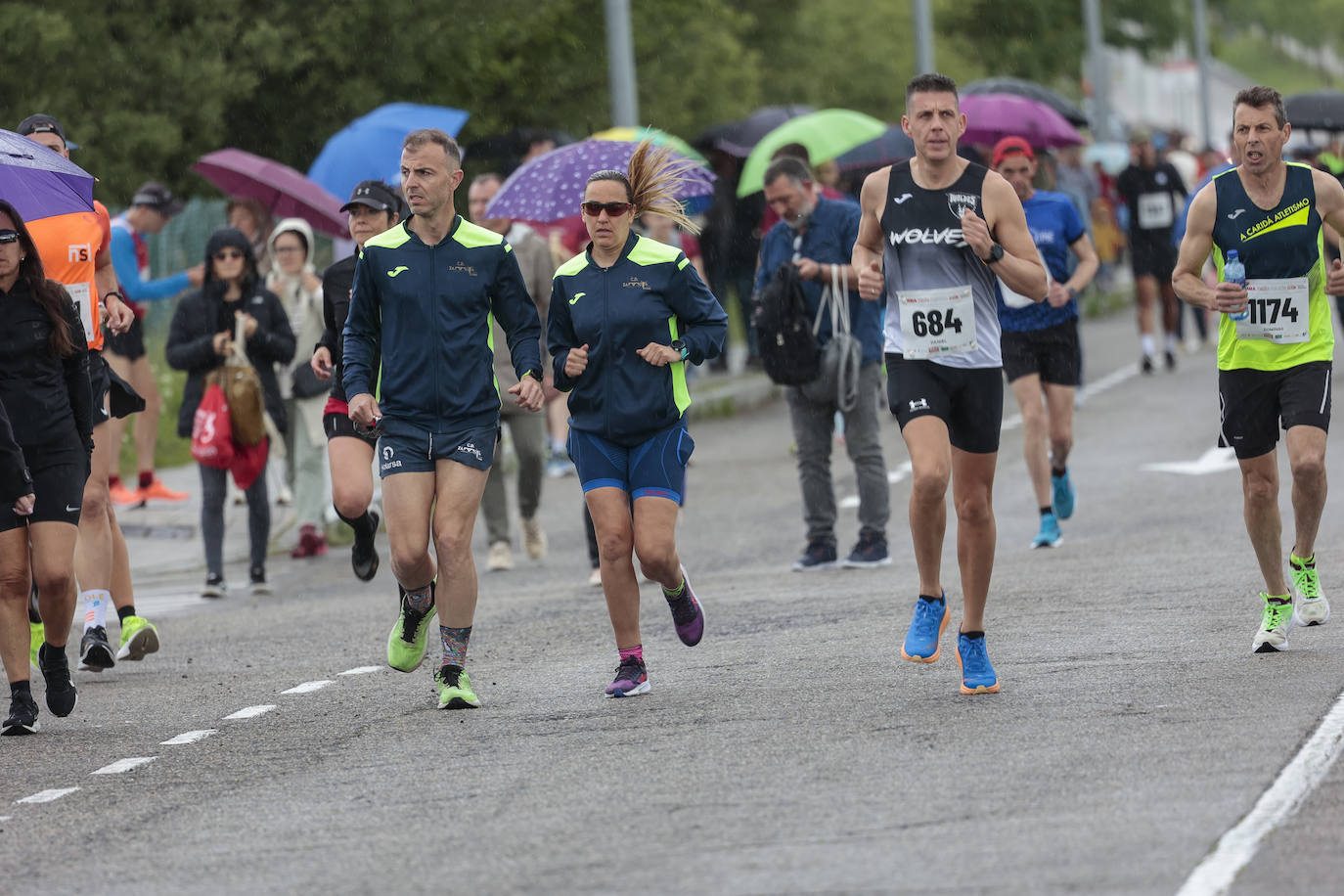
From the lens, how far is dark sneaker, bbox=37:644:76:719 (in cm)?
866

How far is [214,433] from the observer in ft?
41.8

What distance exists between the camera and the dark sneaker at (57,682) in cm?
866

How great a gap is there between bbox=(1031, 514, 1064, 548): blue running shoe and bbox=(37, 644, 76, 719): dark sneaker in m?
5.61

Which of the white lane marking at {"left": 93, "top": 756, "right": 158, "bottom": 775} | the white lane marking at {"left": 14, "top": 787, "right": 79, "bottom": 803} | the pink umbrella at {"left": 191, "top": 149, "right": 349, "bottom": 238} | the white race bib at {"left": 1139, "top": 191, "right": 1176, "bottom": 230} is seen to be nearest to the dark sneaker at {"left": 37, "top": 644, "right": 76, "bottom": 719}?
the white lane marking at {"left": 93, "top": 756, "right": 158, "bottom": 775}

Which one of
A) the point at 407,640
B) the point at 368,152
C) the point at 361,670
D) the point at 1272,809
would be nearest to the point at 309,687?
the point at 361,670

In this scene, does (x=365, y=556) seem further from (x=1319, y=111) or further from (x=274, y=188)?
(x=1319, y=111)

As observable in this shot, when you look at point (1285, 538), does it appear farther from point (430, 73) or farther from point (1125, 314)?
point (1125, 314)

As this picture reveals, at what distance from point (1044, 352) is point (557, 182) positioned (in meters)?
3.07

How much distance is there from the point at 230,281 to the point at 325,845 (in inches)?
281

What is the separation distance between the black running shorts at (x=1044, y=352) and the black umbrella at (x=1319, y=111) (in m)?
9.05

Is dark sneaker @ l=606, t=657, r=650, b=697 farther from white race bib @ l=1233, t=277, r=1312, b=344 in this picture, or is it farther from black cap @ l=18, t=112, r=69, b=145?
black cap @ l=18, t=112, r=69, b=145

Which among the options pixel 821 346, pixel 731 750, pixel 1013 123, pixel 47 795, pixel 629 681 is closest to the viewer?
pixel 731 750

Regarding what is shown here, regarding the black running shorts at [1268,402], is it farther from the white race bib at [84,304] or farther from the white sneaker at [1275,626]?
the white race bib at [84,304]

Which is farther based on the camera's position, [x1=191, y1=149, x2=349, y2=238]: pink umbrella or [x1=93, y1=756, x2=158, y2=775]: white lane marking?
[x1=191, y1=149, x2=349, y2=238]: pink umbrella
